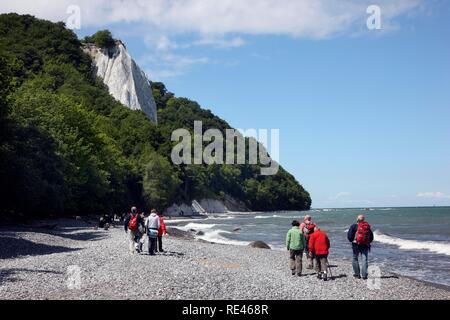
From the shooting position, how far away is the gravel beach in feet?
40.1

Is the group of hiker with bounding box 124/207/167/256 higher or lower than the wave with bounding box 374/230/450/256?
higher

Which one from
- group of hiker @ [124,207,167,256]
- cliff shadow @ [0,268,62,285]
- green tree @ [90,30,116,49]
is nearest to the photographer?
cliff shadow @ [0,268,62,285]

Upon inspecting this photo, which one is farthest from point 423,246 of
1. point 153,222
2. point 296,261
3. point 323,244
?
point 153,222

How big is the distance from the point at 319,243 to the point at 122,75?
382 feet

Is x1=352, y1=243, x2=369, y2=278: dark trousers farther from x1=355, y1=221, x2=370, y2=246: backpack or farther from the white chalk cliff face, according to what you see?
the white chalk cliff face

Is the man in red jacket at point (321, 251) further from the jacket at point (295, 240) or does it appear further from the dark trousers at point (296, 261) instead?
the dark trousers at point (296, 261)

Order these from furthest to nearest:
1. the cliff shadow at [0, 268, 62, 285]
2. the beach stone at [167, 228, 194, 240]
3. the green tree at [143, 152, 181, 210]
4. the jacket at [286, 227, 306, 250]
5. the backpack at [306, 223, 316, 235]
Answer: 1. the green tree at [143, 152, 181, 210]
2. the beach stone at [167, 228, 194, 240]
3. the backpack at [306, 223, 316, 235]
4. the jacket at [286, 227, 306, 250]
5. the cliff shadow at [0, 268, 62, 285]

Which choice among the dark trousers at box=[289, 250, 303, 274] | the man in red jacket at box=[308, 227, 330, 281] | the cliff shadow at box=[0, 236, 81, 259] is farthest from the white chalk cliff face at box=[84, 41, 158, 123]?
the man in red jacket at box=[308, 227, 330, 281]

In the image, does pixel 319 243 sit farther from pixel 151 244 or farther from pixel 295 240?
pixel 151 244

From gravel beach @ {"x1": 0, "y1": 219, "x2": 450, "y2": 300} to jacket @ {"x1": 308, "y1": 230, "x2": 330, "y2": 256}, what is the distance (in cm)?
99

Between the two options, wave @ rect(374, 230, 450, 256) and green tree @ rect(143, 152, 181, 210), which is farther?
green tree @ rect(143, 152, 181, 210)

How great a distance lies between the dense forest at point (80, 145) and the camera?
37.7 meters
